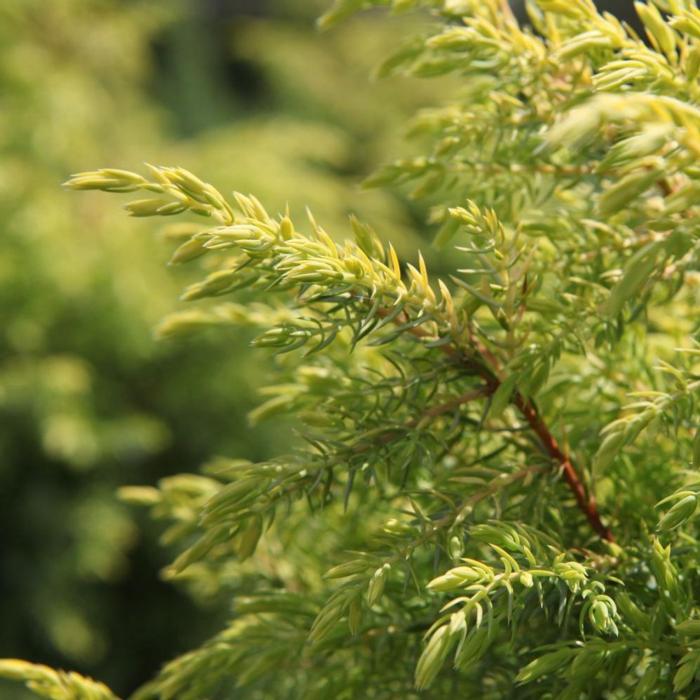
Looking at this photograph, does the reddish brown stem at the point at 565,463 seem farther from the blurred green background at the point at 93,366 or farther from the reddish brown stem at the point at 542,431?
the blurred green background at the point at 93,366

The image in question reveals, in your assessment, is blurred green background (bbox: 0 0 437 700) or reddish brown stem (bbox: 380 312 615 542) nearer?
reddish brown stem (bbox: 380 312 615 542)

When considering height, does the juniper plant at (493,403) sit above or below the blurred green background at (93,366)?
above

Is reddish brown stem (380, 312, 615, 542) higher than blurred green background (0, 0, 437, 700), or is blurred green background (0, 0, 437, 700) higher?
reddish brown stem (380, 312, 615, 542)

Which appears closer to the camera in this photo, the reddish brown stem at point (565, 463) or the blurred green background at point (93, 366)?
the reddish brown stem at point (565, 463)

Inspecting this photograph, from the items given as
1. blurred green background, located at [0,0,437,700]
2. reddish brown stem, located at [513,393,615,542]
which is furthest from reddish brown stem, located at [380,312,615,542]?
blurred green background, located at [0,0,437,700]

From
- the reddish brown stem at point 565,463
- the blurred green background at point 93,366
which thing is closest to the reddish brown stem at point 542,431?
the reddish brown stem at point 565,463

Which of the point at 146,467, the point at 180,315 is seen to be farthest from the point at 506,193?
the point at 146,467

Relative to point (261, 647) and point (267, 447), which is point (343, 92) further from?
point (261, 647)

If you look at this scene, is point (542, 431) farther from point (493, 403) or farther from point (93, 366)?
point (93, 366)

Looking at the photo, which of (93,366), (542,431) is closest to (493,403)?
(542,431)

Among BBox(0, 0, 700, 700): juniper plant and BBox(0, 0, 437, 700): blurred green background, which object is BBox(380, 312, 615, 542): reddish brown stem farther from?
BBox(0, 0, 437, 700): blurred green background
